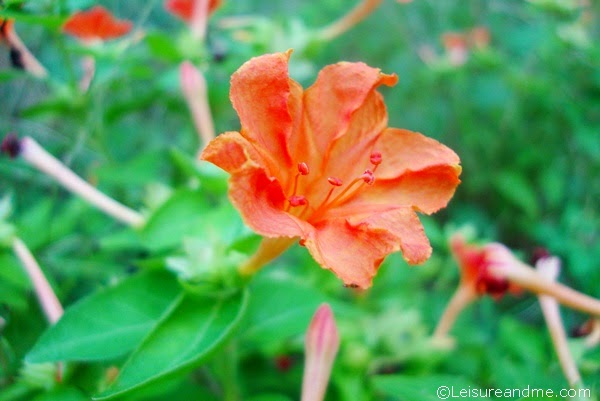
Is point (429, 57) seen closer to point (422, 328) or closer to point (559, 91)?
point (559, 91)

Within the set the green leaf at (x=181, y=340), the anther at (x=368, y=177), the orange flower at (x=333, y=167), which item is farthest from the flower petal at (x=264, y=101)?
the green leaf at (x=181, y=340)

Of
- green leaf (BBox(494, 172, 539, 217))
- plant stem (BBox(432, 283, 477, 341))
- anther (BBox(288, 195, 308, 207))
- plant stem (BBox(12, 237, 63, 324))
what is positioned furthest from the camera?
green leaf (BBox(494, 172, 539, 217))

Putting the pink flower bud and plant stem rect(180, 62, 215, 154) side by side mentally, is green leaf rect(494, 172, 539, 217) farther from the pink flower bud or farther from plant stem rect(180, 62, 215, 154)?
the pink flower bud

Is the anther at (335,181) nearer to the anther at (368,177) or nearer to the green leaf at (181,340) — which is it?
the anther at (368,177)

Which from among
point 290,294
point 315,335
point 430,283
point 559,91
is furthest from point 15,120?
point 559,91

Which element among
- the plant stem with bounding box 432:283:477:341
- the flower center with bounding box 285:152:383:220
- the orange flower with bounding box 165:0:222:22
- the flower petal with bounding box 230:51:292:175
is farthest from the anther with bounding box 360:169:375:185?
the orange flower with bounding box 165:0:222:22

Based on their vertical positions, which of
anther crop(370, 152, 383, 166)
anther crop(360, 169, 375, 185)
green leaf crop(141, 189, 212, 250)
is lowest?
green leaf crop(141, 189, 212, 250)
